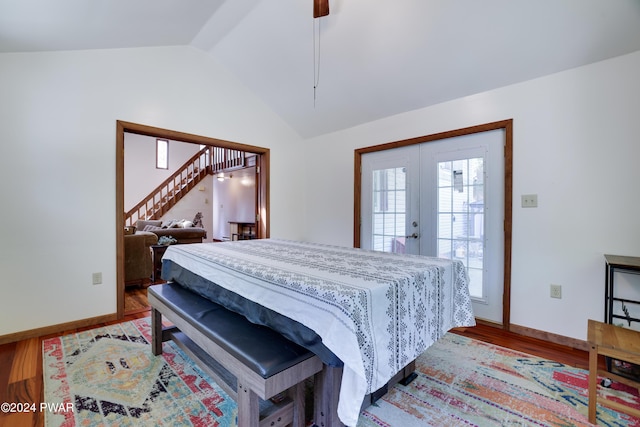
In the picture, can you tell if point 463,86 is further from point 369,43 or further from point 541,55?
point 369,43

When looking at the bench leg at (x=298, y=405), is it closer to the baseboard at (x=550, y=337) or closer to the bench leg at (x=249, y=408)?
the bench leg at (x=249, y=408)

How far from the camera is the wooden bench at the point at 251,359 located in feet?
3.62

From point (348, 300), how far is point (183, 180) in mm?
8638

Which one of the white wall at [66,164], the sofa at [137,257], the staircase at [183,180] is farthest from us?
the staircase at [183,180]

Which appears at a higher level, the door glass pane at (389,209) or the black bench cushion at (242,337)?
the door glass pane at (389,209)

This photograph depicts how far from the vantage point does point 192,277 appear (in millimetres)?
1958

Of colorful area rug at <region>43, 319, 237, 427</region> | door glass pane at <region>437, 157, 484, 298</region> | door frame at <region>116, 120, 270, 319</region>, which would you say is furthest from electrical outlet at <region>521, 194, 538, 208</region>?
door frame at <region>116, 120, 270, 319</region>

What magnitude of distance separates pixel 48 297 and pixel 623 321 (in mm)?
4686

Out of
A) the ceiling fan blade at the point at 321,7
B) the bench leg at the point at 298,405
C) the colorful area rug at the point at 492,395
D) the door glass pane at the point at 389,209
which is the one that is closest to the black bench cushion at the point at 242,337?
the bench leg at the point at 298,405

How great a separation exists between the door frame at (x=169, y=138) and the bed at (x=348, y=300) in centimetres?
138

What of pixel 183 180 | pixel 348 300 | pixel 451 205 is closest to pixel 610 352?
pixel 348 300

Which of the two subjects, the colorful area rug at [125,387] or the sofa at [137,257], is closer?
the colorful area rug at [125,387]

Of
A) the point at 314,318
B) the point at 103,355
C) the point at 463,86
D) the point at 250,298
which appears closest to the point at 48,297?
the point at 103,355

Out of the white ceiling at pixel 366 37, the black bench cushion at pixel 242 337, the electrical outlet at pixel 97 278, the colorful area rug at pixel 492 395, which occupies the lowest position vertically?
the colorful area rug at pixel 492 395
